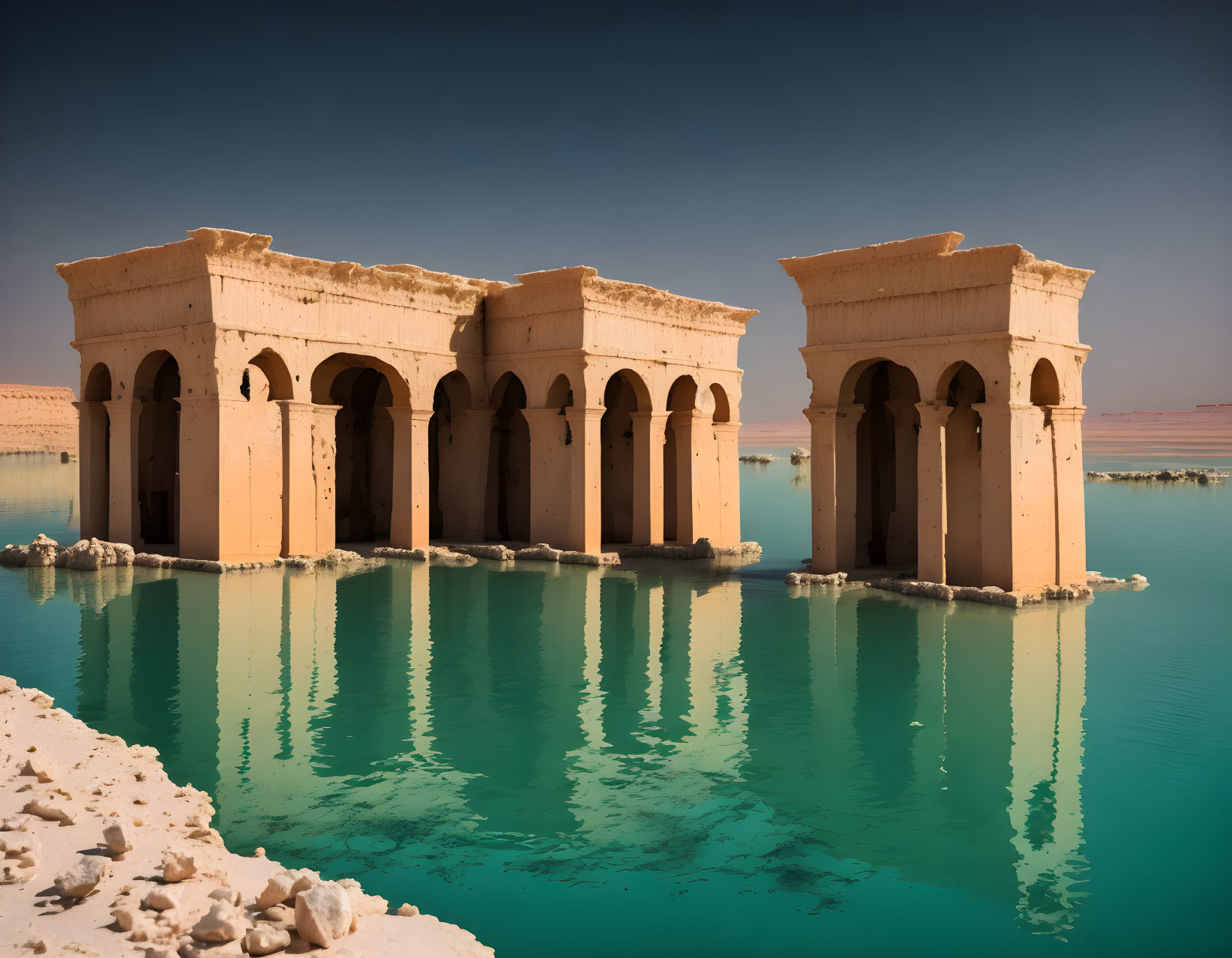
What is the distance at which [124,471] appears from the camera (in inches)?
749

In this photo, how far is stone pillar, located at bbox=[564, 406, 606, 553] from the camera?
20016 mm

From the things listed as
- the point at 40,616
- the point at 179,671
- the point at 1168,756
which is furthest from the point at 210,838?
the point at 40,616

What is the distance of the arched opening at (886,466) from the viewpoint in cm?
1842

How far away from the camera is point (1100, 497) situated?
1731 inches

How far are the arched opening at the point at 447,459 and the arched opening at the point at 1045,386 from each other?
36.6 ft

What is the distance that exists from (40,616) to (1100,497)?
41800 mm

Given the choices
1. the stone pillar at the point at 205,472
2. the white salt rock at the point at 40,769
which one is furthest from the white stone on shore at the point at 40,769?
the stone pillar at the point at 205,472

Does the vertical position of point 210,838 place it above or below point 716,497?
below

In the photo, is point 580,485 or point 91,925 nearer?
point 91,925

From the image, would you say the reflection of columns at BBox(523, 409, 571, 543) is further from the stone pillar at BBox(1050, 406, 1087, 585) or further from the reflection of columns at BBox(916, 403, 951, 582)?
the stone pillar at BBox(1050, 406, 1087, 585)

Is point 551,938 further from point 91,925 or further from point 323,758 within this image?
point 323,758

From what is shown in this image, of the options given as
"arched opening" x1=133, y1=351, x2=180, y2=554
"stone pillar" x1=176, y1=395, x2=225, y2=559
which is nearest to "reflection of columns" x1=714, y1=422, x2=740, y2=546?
"stone pillar" x1=176, y1=395, x2=225, y2=559

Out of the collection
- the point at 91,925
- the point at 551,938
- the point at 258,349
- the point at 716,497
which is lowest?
the point at 551,938

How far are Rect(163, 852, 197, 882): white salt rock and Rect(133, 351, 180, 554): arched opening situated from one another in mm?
15928
